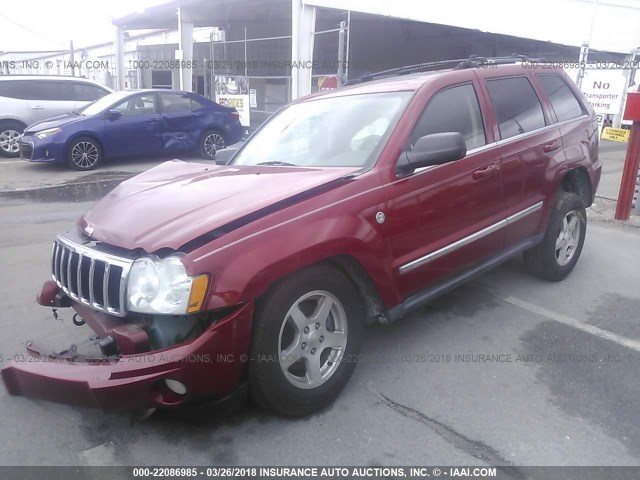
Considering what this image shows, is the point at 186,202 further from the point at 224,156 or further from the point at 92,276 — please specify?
the point at 224,156

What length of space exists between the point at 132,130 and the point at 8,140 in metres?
3.35

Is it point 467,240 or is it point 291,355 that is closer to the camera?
point 291,355

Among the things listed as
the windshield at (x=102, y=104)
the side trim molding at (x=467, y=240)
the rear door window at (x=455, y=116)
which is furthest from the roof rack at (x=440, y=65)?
the windshield at (x=102, y=104)

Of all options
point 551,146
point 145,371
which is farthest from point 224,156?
point 551,146

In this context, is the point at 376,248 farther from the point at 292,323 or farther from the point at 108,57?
the point at 108,57

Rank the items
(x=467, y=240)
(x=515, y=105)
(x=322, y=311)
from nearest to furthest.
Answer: (x=322, y=311) < (x=467, y=240) < (x=515, y=105)

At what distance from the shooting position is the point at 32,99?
42.0 ft

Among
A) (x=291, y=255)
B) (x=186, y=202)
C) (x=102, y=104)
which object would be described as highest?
(x=102, y=104)

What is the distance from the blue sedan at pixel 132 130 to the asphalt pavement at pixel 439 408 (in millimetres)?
6874

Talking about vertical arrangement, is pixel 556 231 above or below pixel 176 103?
below

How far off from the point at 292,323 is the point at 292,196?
656 millimetres

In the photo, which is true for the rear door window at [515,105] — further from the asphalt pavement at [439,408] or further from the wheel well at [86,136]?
the wheel well at [86,136]

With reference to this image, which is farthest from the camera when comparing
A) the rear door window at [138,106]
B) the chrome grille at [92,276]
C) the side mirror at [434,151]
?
the rear door window at [138,106]

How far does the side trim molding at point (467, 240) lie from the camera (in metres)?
3.40
